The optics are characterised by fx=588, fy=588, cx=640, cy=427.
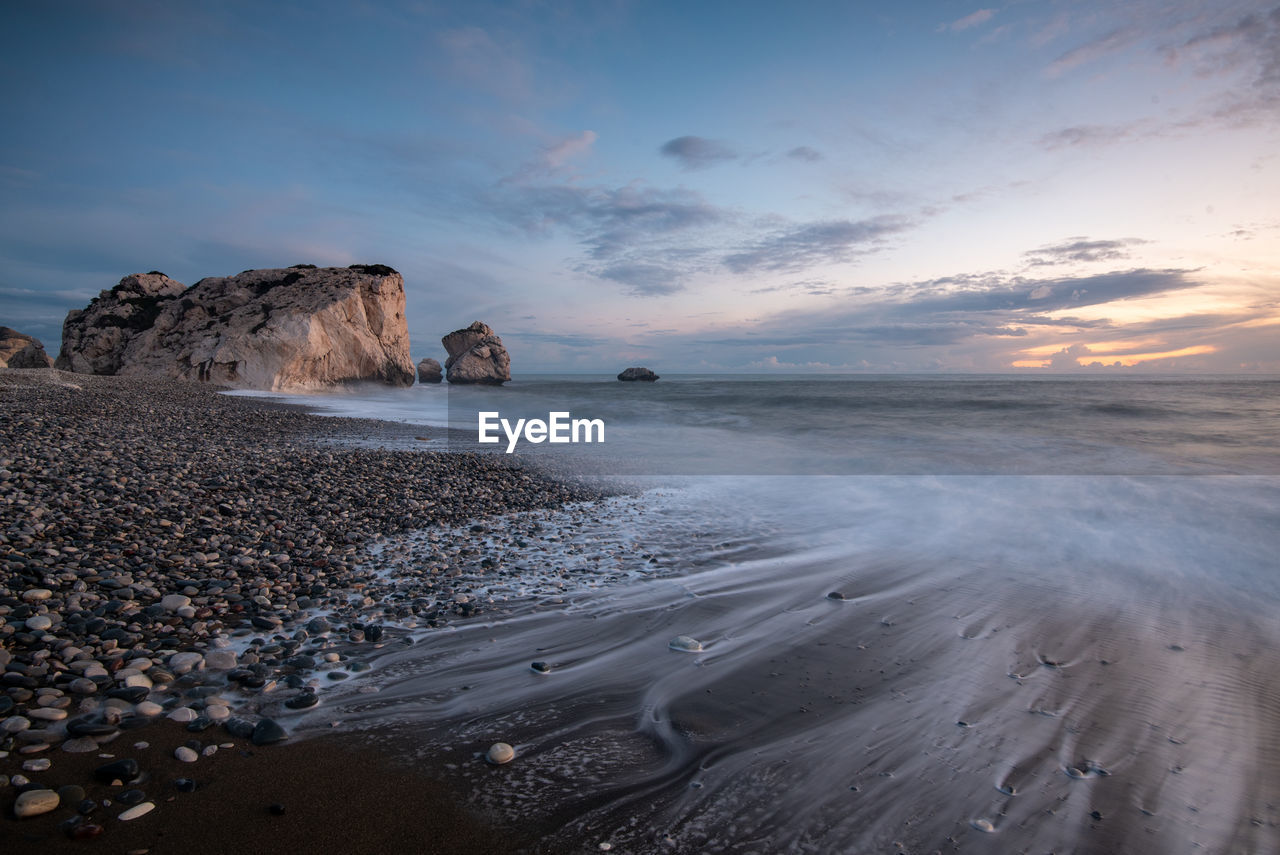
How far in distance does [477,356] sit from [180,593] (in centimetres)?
5531

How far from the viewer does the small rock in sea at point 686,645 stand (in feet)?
13.2

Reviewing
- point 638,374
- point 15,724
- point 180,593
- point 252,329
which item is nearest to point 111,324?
point 252,329

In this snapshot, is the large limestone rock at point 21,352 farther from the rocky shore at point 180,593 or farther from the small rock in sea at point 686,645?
the small rock in sea at point 686,645

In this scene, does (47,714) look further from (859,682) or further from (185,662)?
(859,682)

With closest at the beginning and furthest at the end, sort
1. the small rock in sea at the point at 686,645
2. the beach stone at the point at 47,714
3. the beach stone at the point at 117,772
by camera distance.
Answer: the beach stone at the point at 117,772 < the beach stone at the point at 47,714 < the small rock in sea at the point at 686,645

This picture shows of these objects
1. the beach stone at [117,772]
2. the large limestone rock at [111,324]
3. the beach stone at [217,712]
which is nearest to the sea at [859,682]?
the beach stone at [217,712]

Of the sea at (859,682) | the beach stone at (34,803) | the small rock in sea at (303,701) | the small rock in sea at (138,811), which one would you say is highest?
the beach stone at (34,803)

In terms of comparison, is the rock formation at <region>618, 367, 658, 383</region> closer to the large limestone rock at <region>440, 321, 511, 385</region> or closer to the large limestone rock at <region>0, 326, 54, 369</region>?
the large limestone rock at <region>440, 321, 511, 385</region>

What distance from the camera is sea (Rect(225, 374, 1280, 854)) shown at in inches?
101

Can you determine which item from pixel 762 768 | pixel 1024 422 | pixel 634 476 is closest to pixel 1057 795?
pixel 762 768

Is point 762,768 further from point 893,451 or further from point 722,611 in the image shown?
point 893,451

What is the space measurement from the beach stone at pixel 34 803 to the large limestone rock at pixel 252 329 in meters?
32.3

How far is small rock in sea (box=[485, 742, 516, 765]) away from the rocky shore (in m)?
0.91

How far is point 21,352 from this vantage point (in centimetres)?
4184
